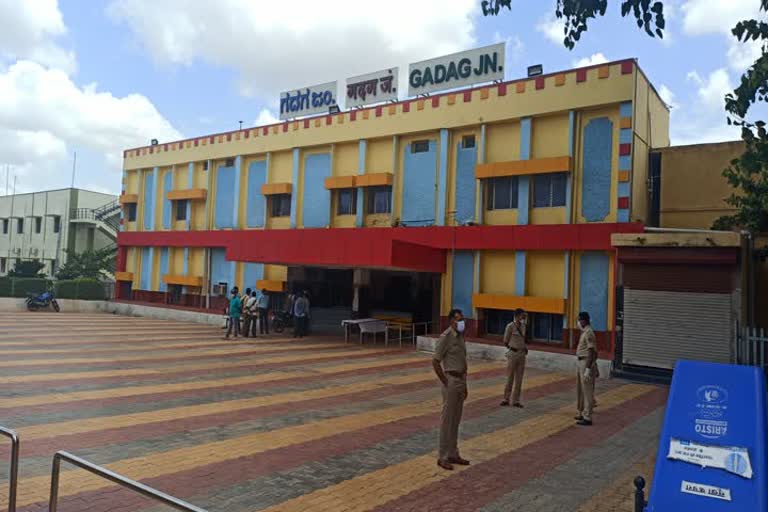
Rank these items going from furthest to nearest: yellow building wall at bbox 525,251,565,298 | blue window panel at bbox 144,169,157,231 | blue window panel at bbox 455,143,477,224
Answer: blue window panel at bbox 144,169,157,231 < blue window panel at bbox 455,143,477,224 < yellow building wall at bbox 525,251,565,298

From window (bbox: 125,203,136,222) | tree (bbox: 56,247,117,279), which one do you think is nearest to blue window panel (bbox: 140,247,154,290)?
window (bbox: 125,203,136,222)

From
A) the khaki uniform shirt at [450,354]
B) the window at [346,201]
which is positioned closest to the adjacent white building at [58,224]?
the window at [346,201]

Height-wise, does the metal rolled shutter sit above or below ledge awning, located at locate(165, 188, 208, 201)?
below

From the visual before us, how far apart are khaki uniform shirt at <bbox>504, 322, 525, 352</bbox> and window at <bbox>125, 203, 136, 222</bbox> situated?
2707cm

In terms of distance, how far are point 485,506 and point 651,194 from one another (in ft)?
48.7

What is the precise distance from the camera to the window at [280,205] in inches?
974

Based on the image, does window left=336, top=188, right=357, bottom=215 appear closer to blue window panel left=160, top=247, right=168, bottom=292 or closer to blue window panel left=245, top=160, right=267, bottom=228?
blue window panel left=245, top=160, right=267, bottom=228

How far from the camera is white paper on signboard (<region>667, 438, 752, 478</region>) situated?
4.45m

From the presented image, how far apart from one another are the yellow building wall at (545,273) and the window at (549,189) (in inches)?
62.2

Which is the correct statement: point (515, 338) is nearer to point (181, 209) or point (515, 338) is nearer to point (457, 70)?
point (457, 70)

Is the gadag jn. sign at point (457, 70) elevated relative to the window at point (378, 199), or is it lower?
elevated

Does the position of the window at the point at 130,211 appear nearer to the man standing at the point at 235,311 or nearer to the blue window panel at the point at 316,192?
the blue window panel at the point at 316,192

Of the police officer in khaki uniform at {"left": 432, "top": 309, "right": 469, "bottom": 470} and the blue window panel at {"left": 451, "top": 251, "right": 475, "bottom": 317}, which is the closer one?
the police officer in khaki uniform at {"left": 432, "top": 309, "right": 469, "bottom": 470}

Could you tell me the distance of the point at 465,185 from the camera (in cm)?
1942
